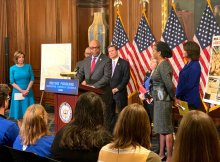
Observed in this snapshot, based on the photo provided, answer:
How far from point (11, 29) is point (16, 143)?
7722mm

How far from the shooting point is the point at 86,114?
8.41 ft

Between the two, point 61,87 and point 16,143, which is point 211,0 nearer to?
point 61,87

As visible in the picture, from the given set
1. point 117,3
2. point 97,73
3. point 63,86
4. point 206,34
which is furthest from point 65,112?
point 117,3

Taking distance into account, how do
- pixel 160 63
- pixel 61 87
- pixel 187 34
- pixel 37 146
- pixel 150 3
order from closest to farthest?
1. pixel 37 146
2. pixel 160 63
3. pixel 61 87
4. pixel 187 34
5. pixel 150 3

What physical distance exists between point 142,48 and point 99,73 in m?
1.33

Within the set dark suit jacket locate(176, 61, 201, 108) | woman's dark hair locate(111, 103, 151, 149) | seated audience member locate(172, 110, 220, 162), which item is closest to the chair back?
woman's dark hair locate(111, 103, 151, 149)

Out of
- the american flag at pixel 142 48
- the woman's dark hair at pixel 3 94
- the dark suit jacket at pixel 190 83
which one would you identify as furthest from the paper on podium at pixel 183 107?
the american flag at pixel 142 48

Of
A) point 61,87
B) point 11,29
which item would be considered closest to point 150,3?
point 61,87

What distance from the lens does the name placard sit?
16.1ft

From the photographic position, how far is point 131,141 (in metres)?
2.18

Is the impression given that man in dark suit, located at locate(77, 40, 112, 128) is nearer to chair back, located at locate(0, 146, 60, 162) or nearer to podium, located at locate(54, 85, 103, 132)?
podium, located at locate(54, 85, 103, 132)

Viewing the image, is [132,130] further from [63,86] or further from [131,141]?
[63,86]

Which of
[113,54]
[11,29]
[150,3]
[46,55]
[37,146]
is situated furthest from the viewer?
[11,29]

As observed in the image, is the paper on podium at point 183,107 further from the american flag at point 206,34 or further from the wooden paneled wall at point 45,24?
the wooden paneled wall at point 45,24
